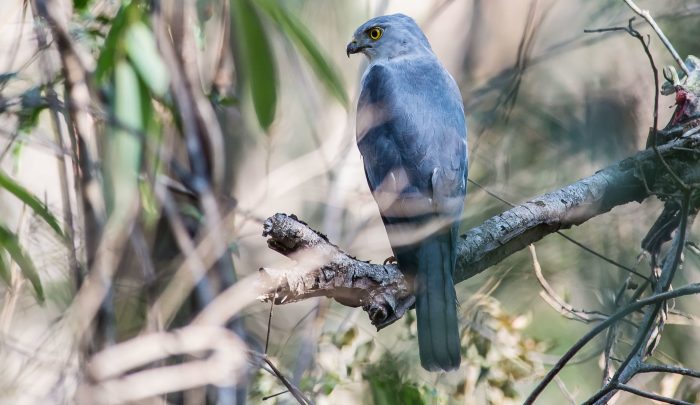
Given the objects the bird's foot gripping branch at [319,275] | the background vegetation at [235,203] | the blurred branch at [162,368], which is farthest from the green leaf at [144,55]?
the bird's foot gripping branch at [319,275]

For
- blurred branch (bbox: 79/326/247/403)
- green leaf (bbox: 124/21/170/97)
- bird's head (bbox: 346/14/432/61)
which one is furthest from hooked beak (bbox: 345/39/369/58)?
blurred branch (bbox: 79/326/247/403)

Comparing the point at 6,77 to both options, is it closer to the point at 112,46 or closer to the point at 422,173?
the point at 112,46

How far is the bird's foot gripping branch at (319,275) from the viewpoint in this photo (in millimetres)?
2648

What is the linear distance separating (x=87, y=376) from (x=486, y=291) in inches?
98.6

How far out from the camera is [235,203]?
517 centimetres

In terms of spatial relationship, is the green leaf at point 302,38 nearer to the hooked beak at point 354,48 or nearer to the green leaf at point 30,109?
the hooked beak at point 354,48

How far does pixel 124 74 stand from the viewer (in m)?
4.01

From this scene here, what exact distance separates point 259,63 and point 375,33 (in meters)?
1.19

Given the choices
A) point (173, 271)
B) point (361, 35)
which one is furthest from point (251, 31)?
point (173, 271)

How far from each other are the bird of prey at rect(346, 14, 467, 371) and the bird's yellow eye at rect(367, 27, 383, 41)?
0.84 feet

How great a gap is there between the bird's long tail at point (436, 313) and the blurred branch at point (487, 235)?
8cm

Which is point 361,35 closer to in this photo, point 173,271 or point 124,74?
point 124,74

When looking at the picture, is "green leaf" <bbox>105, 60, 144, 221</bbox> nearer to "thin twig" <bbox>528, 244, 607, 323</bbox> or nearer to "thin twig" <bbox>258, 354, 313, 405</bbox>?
"thin twig" <bbox>258, 354, 313, 405</bbox>

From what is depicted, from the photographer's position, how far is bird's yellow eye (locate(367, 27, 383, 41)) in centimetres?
490
